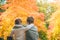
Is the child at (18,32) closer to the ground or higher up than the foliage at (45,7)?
higher up

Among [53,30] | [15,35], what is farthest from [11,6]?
[15,35]

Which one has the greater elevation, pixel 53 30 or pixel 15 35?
pixel 15 35

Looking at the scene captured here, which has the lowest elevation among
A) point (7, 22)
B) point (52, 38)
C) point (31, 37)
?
point (52, 38)

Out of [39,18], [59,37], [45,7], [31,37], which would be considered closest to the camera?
[31,37]

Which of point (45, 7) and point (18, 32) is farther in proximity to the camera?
point (45, 7)

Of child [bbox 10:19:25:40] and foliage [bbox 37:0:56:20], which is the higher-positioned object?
child [bbox 10:19:25:40]

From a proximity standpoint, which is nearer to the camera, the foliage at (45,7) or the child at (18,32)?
the child at (18,32)

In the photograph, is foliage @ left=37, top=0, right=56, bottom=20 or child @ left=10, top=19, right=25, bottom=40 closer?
child @ left=10, top=19, right=25, bottom=40

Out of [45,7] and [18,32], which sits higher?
[18,32]

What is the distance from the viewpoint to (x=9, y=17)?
38.5ft

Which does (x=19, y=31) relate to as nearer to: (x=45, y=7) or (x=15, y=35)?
(x=15, y=35)

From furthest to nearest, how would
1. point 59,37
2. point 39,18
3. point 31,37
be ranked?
point 39,18 → point 59,37 → point 31,37

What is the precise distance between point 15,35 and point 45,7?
11091 millimetres

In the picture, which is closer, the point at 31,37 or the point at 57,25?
the point at 31,37
